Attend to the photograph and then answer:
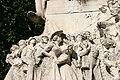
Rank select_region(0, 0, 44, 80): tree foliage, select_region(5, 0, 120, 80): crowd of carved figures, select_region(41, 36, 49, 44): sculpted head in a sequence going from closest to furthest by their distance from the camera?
select_region(5, 0, 120, 80): crowd of carved figures < select_region(41, 36, 49, 44): sculpted head < select_region(0, 0, 44, 80): tree foliage

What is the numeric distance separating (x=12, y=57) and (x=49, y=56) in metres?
1.06

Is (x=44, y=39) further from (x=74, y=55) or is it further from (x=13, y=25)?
(x=13, y=25)

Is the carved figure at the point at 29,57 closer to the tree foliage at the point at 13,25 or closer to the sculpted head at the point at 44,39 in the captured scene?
the sculpted head at the point at 44,39

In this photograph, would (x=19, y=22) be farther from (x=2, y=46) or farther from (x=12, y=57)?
(x=12, y=57)

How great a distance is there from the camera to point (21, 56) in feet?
32.8

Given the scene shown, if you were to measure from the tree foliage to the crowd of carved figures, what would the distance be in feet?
26.4

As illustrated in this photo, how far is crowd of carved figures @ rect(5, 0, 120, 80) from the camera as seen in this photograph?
9.45 meters

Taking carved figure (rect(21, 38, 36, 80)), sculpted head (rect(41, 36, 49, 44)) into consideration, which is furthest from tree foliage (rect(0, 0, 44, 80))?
sculpted head (rect(41, 36, 49, 44))

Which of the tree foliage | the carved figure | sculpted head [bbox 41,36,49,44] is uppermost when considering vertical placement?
sculpted head [bbox 41,36,49,44]

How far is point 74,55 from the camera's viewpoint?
9727 millimetres

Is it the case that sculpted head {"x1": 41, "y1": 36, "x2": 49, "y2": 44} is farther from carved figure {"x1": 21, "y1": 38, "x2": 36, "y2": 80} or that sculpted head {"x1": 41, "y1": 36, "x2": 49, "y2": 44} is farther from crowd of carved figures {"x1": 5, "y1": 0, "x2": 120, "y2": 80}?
carved figure {"x1": 21, "y1": 38, "x2": 36, "y2": 80}

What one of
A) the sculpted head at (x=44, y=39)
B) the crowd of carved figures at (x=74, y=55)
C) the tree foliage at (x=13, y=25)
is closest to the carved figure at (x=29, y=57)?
the crowd of carved figures at (x=74, y=55)

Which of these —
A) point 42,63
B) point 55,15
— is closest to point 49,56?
point 42,63

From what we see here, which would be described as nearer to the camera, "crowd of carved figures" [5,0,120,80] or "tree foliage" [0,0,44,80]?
"crowd of carved figures" [5,0,120,80]
